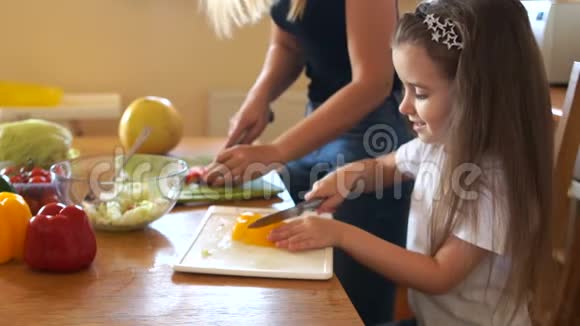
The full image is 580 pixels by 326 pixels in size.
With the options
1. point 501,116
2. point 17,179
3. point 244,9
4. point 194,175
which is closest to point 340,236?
point 501,116

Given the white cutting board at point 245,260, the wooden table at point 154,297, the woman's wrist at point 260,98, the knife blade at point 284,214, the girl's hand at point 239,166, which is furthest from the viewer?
the woman's wrist at point 260,98

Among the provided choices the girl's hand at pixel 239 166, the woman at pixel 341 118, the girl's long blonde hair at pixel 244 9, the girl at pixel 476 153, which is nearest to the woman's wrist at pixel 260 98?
the woman at pixel 341 118

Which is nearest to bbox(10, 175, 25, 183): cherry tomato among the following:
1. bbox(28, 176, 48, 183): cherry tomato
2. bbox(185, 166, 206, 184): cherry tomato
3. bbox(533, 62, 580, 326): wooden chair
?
bbox(28, 176, 48, 183): cherry tomato

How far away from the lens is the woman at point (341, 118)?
122cm

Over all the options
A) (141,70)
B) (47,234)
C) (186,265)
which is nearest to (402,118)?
(186,265)

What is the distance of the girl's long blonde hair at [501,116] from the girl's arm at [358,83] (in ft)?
0.82

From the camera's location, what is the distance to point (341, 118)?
1263 mm

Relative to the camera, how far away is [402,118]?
1377 millimetres

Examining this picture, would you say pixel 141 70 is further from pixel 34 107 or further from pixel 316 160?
pixel 316 160

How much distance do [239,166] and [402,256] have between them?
1.26ft

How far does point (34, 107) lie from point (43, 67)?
1.50 feet

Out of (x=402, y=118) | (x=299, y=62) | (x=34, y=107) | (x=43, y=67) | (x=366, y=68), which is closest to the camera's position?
(x=366, y=68)

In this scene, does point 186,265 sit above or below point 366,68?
below

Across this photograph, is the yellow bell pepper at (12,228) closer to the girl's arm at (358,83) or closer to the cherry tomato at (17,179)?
the cherry tomato at (17,179)
